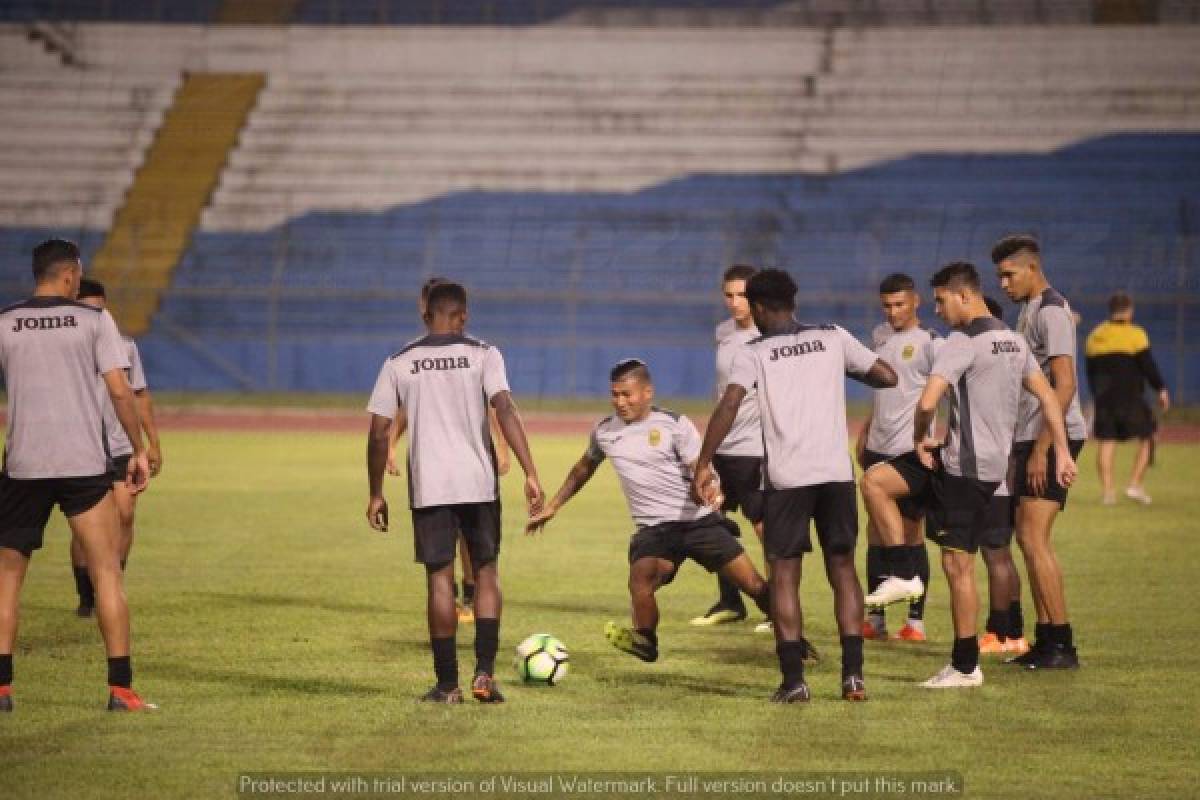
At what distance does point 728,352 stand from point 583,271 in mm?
24939

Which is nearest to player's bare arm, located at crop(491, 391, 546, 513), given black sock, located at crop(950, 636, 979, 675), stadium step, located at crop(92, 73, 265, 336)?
black sock, located at crop(950, 636, 979, 675)

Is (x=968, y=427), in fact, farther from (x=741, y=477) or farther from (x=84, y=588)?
(x=84, y=588)

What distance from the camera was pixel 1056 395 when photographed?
10.3 meters

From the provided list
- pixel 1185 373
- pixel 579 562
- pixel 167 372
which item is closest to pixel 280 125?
pixel 167 372

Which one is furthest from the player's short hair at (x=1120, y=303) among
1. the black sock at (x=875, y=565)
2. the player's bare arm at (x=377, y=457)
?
the player's bare arm at (x=377, y=457)

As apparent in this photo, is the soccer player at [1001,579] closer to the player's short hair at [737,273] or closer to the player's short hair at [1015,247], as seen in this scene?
the player's short hair at [1015,247]

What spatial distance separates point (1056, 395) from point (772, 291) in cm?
203

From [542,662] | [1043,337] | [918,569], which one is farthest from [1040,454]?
[542,662]

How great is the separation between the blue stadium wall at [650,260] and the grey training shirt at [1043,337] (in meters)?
23.6

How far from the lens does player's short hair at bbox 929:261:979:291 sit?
9.87m

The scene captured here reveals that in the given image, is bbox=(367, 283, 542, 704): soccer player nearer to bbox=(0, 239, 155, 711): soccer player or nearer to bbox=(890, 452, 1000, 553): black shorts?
bbox=(0, 239, 155, 711): soccer player

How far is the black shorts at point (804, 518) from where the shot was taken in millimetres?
9242

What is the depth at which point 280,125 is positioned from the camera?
4256 cm

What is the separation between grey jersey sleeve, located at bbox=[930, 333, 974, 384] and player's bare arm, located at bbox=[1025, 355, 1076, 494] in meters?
0.81
